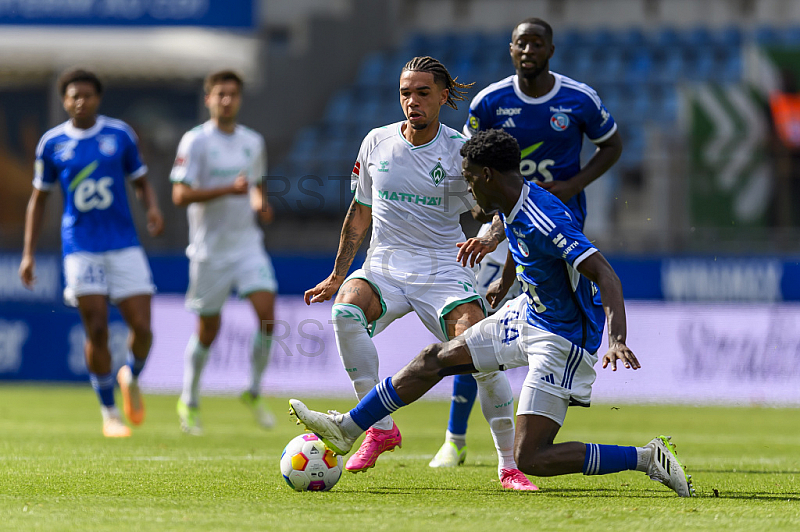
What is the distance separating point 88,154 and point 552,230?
15.3 feet

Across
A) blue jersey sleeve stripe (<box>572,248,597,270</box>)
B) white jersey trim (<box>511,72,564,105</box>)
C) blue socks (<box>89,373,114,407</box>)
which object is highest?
white jersey trim (<box>511,72,564,105</box>)

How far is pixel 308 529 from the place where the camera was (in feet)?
12.8

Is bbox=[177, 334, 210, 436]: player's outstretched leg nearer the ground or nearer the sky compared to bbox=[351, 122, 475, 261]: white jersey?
nearer the ground

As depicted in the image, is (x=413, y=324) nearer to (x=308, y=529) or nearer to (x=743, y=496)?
(x=743, y=496)

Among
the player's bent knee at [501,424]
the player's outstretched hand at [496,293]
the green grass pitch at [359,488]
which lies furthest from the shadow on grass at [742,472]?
the player's outstretched hand at [496,293]

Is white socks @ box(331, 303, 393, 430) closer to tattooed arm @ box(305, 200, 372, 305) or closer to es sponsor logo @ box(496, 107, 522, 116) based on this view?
tattooed arm @ box(305, 200, 372, 305)

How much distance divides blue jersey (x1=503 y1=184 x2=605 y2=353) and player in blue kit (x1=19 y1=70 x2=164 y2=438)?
13.4ft

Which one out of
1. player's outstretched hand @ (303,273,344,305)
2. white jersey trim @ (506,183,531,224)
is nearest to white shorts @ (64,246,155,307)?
player's outstretched hand @ (303,273,344,305)

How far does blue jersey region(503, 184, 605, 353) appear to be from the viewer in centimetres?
480

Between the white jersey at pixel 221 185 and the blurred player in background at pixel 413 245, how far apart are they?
11.2ft

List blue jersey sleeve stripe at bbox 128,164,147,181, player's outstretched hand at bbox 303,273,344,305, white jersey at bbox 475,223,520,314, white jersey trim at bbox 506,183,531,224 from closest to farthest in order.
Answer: white jersey trim at bbox 506,183,531,224
player's outstretched hand at bbox 303,273,344,305
white jersey at bbox 475,223,520,314
blue jersey sleeve stripe at bbox 128,164,147,181

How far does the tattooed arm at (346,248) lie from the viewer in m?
5.54

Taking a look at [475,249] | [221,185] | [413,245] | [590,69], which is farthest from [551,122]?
[590,69]

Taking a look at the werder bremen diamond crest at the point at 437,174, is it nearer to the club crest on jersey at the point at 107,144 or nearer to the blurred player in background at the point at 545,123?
the blurred player in background at the point at 545,123
